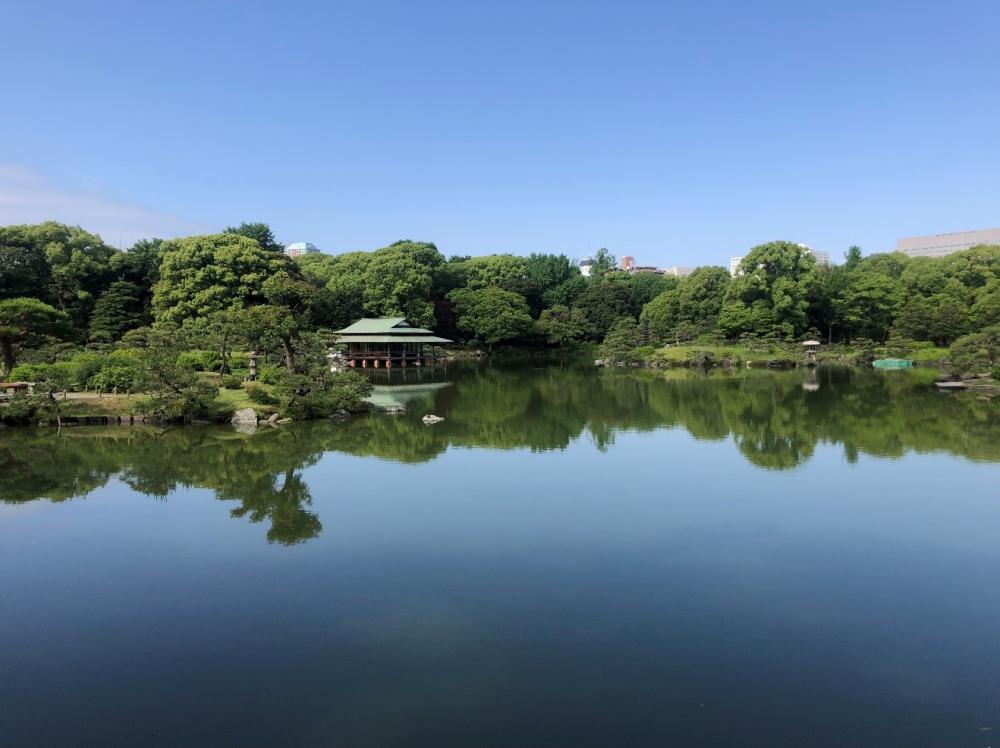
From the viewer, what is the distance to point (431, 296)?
45.7 m

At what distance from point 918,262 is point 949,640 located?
48.6 m

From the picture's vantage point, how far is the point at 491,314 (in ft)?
144

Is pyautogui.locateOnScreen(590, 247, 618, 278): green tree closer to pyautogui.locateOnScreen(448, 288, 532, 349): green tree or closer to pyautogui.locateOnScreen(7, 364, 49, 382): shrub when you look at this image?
pyautogui.locateOnScreen(448, 288, 532, 349): green tree

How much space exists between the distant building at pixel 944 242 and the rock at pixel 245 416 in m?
94.8

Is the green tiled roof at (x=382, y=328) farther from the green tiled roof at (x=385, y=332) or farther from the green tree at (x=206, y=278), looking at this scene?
the green tree at (x=206, y=278)

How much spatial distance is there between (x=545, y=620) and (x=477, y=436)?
9103 mm

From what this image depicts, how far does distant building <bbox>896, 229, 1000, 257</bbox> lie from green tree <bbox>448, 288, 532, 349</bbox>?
6916 centimetres

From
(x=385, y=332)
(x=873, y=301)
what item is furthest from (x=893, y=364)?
(x=385, y=332)

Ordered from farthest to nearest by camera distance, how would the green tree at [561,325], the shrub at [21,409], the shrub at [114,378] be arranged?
the green tree at [561,325], the shrub at [114,378], the shrub at [21,409]

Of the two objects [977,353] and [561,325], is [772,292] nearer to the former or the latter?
[561,325]

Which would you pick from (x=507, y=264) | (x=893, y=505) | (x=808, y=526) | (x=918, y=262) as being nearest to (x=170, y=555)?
(x=808, y=526)

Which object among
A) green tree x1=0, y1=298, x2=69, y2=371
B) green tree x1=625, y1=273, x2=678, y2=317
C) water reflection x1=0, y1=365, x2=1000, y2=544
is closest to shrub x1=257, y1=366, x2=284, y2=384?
water reflection x1=0, y1=365, x2=1000, y2=544

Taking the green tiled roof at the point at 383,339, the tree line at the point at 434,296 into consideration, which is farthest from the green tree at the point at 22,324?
the green tiled roof at the point at 383,339

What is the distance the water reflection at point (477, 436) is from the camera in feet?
34.3
